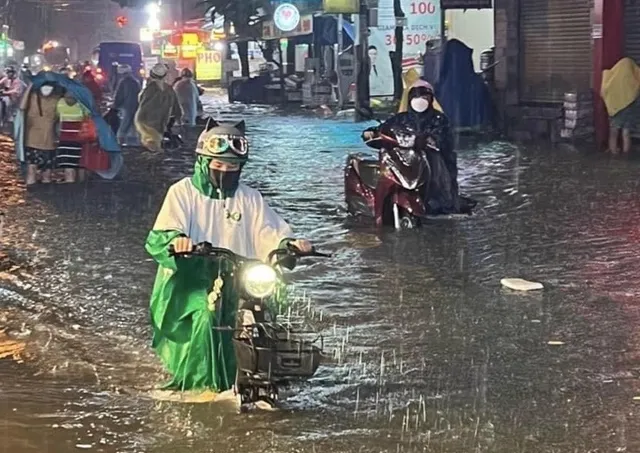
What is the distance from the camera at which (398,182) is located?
12758mm

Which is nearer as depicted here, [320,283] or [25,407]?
[25,407]

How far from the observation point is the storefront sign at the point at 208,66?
214ft

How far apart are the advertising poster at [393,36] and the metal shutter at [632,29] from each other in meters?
10.8

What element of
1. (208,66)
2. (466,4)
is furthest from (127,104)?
(208,66)

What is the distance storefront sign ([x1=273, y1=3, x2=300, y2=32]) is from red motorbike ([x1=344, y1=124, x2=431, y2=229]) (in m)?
26.5

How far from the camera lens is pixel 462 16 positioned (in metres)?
37.5

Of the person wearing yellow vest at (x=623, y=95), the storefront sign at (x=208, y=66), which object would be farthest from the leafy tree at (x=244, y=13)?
the person wearing yellow vest at (x=623, y=95)

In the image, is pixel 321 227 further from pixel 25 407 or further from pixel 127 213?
pixel 25 407

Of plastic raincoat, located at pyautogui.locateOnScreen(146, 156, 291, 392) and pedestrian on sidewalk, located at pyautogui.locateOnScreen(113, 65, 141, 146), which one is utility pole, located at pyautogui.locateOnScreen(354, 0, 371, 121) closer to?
pedestrian on sidewalk, located at pyautogui.locateOnScreen(113, 65, 141, 146)

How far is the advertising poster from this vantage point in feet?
109

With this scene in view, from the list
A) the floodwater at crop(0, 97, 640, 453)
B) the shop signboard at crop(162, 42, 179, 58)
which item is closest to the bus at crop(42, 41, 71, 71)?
the shop signboard at crop(162, 42, 179, 58)

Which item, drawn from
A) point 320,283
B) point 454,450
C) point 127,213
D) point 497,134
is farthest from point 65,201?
point 497,134

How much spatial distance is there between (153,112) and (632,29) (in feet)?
28.8

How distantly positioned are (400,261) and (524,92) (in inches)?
584
